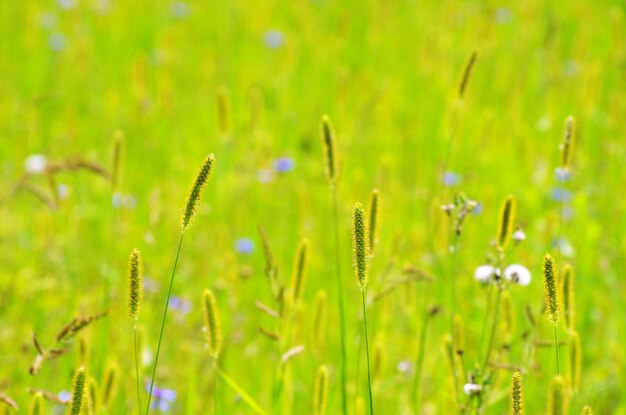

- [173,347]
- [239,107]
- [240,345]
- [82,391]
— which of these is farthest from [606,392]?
[239,107]

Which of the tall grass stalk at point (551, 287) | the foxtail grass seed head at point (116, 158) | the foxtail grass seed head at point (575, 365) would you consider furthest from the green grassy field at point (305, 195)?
the tall grass stalk at point (551, 287)

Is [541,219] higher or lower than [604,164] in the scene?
lower

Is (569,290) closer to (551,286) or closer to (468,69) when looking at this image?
(551,286)

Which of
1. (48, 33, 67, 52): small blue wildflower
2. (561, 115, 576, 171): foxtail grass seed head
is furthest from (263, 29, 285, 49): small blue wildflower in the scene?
(561, 115, 576, 171): foxtail grass seed head

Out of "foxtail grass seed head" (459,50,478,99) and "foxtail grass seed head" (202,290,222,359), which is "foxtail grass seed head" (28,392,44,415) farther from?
"foxtail grass seed head" (459,50,478,99)

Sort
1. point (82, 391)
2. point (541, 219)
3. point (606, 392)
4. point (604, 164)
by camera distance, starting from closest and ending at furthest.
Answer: point (82, 391) < point (606, 392) < point (541, 219) < point (604, 164)

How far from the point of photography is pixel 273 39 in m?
4.98

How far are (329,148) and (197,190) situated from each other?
458 mm

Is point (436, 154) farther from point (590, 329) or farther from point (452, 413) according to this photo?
point (452, 413)

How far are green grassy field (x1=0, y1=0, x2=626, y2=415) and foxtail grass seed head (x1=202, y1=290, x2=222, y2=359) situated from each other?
170mm

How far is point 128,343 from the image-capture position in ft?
8.25

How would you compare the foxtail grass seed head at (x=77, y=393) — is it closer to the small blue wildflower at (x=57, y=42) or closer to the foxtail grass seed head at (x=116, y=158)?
the foxtail grass seed head at (x=116, y=158)

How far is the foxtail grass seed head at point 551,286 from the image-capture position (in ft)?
3.78

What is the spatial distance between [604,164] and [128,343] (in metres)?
1.98
